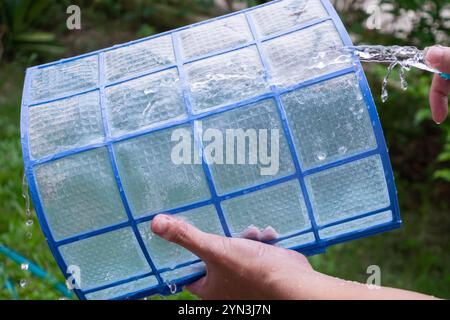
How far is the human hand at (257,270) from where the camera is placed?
1.48 meters

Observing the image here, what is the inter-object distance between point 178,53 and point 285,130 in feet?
1.27

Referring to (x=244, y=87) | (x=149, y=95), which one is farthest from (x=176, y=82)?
(x=244, y=87)

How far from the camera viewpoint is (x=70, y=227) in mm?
1578

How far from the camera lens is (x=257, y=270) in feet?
5.04

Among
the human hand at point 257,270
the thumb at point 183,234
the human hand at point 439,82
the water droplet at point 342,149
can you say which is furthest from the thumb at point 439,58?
the thumb at point 183,234

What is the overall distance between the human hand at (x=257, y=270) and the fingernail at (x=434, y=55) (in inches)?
24.7

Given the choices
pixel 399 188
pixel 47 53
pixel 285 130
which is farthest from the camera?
pixel 47 53

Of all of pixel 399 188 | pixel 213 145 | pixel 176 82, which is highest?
pixel 176 82

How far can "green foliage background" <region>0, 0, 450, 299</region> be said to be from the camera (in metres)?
3.11

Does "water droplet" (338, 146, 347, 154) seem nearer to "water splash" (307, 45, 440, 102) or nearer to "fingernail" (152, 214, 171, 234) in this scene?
"water splash" (307, 45, 440, 102)

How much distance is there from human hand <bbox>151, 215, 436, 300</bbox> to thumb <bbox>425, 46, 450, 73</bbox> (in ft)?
2.05

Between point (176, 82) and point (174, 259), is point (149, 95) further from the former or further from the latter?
point (174, 259)

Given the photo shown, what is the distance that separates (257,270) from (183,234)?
0.21m

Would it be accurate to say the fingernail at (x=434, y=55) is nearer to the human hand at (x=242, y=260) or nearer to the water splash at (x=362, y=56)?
the water splash at (x=362, y=56)
